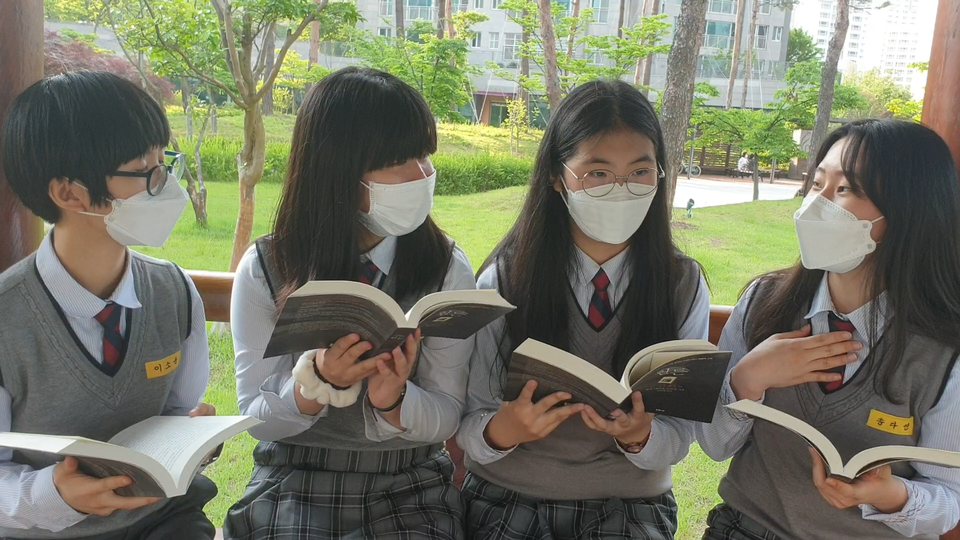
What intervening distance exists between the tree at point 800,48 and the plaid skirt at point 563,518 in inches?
103

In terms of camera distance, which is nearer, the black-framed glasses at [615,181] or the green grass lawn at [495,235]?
the black-framed glasses at [615,181]

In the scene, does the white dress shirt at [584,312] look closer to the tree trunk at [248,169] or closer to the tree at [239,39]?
the tree at [239,39]

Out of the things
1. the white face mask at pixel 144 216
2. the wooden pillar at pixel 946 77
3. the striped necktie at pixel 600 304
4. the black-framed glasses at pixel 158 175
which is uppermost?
the wooden pillar at pixel 946 77

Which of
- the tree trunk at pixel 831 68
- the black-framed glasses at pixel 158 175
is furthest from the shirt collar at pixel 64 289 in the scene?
the tree trunk at pixel 831 68

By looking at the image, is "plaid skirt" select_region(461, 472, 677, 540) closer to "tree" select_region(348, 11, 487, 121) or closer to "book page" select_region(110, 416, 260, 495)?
"book page" select_region(110, 416, 260, 495)

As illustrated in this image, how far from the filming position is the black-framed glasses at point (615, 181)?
5.58 ft

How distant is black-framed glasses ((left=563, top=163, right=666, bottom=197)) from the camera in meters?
1.70

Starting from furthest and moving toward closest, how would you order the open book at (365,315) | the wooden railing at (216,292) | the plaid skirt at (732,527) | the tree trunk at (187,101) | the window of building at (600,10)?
1. the tree trunk at (187,101)
2. the window of building at (600,10)
3. the wooden railing at (216,292)
4. the plaid skirt at (732,527)
5. the open book at (365,315)

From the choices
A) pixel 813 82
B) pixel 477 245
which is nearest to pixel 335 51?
pixel 477 245

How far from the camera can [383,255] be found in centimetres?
178

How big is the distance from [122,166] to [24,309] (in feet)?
1.15

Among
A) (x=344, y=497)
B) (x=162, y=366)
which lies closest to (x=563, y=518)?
(x=344, y=497)

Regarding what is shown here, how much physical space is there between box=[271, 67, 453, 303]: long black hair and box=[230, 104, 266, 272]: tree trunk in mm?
1857

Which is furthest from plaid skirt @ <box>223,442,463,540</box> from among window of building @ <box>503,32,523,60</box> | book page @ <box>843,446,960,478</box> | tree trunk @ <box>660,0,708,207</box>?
window of building @ <box>503,32,523,60</box>
